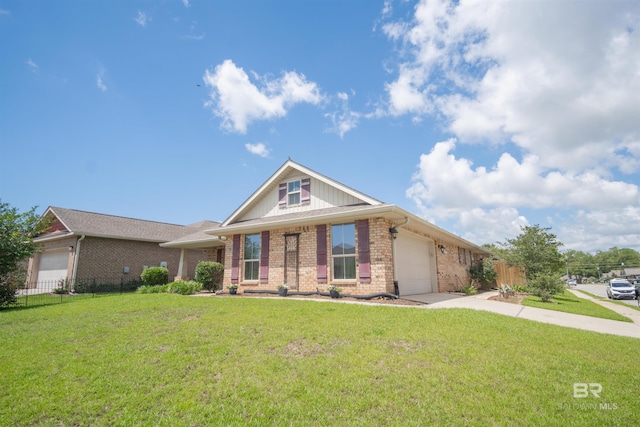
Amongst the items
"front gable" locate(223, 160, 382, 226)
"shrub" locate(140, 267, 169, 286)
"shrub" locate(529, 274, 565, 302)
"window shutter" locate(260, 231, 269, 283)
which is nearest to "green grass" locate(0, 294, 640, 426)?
"window shutter" locate(260, 231, 269, 283)

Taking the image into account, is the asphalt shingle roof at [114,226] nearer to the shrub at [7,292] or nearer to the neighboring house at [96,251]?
the neighboring house at [96,251]

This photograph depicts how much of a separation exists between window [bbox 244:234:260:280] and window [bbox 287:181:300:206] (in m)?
2.20

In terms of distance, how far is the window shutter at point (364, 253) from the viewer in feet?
34.4

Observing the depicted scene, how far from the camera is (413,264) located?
43.6 feet

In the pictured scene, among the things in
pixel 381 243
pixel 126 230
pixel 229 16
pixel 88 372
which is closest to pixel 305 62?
pixel 229 16

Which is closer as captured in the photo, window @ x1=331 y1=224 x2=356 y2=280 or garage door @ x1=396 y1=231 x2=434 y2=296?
window @ x1=331 y1=224 x2=356 y2=280

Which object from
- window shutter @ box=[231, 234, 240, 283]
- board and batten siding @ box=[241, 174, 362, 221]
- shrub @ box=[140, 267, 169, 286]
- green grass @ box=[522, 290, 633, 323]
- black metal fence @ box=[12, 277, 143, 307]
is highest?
board and batten siding @ box=[241, 174, 362, 221]

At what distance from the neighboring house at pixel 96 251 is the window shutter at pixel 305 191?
9024 mm

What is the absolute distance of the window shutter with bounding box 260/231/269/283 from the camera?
13.0 metres

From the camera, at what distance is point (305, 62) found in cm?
1102

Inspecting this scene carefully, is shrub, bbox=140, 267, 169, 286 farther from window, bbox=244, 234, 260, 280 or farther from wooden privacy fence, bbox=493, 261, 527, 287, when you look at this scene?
wooden privacy fence, bbox=493, 261, 527, 287

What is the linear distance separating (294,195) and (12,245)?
11.8 metres

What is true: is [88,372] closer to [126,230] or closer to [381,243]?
[381,243]

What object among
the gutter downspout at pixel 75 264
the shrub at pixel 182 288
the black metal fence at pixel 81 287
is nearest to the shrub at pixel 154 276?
the black metal fence at pixel 81 287
